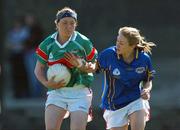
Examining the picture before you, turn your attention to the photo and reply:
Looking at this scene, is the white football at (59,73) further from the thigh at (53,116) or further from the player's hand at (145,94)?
the player's hand at (145,94)

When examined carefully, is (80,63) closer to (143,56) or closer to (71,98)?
(71,98)

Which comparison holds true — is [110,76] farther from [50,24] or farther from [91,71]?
[50,24]

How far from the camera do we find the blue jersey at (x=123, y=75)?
1143 cm

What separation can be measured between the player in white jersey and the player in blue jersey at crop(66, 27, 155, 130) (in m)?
0.23

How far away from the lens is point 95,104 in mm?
18469

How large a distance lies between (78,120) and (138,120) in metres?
0.67

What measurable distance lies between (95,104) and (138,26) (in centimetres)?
246

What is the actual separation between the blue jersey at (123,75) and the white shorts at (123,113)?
1.9 inches

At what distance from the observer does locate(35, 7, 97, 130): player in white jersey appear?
448 inches

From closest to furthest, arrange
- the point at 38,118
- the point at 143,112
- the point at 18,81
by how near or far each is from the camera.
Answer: the point at 143,112
the point at 38,118
the point at 18,81

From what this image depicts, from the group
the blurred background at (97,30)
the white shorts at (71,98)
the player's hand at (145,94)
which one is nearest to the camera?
the player's hand at (145,94)

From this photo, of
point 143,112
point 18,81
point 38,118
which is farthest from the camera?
point 18,81

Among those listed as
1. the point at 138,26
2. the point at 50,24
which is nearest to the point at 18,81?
the point at 50,24

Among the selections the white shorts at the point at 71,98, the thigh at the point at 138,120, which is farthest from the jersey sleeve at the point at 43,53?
the thigh at the point at 138,120
